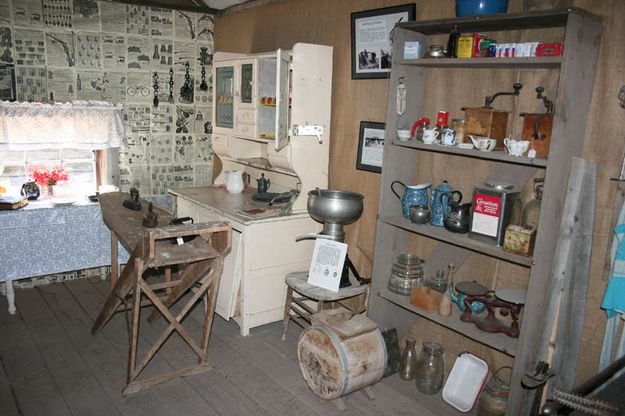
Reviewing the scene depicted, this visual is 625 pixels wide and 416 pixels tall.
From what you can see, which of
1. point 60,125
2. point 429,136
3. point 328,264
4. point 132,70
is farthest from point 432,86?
point 60,125

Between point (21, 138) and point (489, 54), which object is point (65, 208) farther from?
point (489, 54)

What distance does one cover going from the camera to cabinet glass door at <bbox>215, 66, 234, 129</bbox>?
13.6ft

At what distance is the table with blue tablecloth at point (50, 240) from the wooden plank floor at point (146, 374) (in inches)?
12.9

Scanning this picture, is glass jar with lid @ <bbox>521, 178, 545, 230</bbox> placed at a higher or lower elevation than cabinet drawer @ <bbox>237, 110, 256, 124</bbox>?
lower

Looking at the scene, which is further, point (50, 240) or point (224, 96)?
point (224, 96)

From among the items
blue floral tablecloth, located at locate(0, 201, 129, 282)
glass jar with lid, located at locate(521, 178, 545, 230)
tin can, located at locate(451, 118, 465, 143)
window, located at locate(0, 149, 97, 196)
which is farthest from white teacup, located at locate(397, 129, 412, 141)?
window, located at locate(0, 149, 97, 196)

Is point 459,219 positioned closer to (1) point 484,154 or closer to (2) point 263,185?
(1) point 484,154

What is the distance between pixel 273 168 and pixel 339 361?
179 cm

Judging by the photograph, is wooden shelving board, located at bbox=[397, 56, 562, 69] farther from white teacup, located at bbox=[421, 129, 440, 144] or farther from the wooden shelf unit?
white teacup, located at bbox=[421, 129, 440, 144]

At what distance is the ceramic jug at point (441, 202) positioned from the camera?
2859mm

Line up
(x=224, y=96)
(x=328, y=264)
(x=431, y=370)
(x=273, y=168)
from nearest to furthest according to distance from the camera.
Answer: (x=431, y=370)
(x=328, y=264)
(x=273, y=168)
(x=224, y=96)

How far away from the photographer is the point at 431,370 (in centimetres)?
302

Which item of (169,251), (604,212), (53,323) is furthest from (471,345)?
(53,323)

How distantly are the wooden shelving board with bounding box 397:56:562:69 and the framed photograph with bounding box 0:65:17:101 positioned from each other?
3.08 meters
